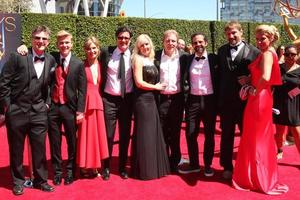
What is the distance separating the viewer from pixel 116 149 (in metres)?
7.12

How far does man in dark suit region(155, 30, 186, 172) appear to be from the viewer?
5.31 meters

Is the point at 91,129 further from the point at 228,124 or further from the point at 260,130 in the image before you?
the point at 260,130

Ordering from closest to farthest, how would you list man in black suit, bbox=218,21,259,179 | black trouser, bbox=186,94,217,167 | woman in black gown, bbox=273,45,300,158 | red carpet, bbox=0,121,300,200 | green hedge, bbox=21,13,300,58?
red carpet, bbox=0,121,300,200 < man in black suit, bbox=218,21,259,179 < black trouser, bbox=186,94,217,167 < woman in black gown, bbox=273,45,300,158 < green hedge, bbox=21,13,300,58

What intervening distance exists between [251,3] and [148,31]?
460 ft

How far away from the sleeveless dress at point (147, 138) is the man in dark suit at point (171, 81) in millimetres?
142

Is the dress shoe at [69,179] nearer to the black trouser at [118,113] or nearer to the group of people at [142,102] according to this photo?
the group of people at [142,102]

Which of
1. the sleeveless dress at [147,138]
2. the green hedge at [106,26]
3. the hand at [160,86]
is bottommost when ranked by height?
the sleeveless dress at [147,138]

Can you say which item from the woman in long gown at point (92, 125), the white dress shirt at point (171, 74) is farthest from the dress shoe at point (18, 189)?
the white dress shirt at point (171, 74)

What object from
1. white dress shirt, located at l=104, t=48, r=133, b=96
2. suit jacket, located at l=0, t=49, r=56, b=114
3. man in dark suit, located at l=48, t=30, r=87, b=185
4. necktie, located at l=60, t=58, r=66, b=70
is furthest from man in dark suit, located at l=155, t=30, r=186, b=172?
suit jacket, located at l=0, t=49, r=56, b=114

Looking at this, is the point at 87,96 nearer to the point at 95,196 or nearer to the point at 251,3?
the point at 95,196

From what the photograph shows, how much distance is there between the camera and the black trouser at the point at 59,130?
4.91 meters

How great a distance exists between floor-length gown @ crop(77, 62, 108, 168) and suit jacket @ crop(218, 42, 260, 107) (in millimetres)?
1619

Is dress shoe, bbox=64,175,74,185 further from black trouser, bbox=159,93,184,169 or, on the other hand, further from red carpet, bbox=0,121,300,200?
black trouser, bbox=159,93,184,169

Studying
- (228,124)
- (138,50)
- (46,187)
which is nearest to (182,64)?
(138,50)
